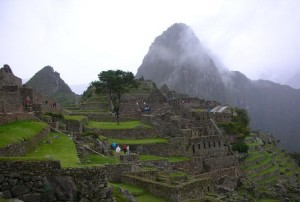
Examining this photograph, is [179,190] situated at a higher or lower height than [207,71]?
lower

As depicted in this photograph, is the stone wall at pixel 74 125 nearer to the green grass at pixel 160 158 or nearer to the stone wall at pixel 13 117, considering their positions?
the green grass at pixel 160 158

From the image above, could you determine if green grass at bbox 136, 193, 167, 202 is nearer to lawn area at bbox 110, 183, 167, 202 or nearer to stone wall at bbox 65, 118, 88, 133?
lawn area at bbox 110, 183, 167, 202

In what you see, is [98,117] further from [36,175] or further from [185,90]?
[185,90]

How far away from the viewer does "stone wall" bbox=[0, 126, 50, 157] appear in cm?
1357

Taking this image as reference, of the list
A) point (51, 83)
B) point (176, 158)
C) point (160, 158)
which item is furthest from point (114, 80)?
point (51, 83)

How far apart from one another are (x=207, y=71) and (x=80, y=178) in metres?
184

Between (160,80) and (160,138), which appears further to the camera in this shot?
(160,80)

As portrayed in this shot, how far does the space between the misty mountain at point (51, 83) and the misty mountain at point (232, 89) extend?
6104 centimetres

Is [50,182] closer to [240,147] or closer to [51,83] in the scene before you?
[240,147]

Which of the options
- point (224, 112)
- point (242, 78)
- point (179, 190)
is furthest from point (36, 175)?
point (242, 78)

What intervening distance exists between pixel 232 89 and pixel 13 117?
166 m

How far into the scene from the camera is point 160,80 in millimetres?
180875

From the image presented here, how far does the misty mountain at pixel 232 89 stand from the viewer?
134000 mm

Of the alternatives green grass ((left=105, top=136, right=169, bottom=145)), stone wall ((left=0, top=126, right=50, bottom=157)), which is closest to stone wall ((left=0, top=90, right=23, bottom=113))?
stone wall ((left=0, top=126, right=50, bottom=157))
